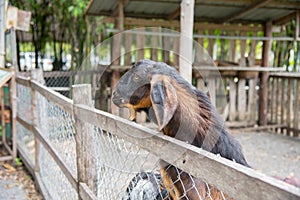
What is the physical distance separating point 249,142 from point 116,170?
5.10 meters

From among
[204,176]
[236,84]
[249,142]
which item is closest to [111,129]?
[204,176]

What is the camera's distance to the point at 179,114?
62.4 inches

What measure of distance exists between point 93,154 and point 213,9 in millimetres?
5358

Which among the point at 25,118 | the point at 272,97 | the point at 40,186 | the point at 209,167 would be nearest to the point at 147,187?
the point at 209,167

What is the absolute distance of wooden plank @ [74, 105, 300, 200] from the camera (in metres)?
0.87

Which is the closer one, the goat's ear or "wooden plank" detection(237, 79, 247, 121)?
the goat's ear

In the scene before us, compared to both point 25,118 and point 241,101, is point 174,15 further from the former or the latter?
point 25,118

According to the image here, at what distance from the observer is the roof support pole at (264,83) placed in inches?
301

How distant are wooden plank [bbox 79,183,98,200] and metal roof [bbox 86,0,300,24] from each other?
444cm

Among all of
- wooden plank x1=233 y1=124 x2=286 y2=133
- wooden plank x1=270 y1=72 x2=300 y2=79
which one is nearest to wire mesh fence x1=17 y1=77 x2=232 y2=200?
wooden plank x1=233 y1=124 x2=286 y2=133

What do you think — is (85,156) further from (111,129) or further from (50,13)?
(50,13)

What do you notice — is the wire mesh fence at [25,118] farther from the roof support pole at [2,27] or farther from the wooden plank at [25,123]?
the roof support pole at [2,27]

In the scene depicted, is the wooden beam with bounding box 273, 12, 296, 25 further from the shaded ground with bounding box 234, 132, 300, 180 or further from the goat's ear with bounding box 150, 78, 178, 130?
the goat's ear with bounding box 150, 78, 178, 130

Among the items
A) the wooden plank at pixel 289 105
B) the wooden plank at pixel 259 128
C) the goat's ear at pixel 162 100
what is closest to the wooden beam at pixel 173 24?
the wooden plank at pixel 289 105
